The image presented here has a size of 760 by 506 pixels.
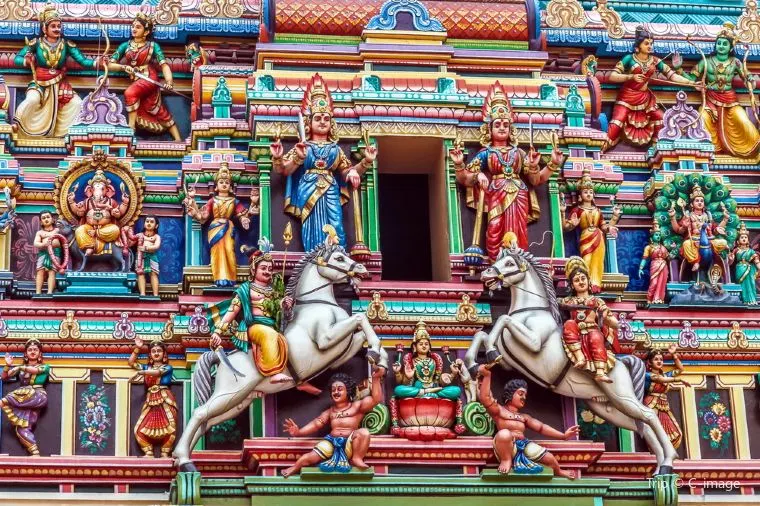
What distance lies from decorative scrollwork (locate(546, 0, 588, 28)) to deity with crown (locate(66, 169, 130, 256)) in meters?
8.16

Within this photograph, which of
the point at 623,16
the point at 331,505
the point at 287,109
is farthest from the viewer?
the point at 623,16

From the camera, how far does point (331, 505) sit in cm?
3212

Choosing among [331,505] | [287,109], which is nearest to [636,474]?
[331,505]

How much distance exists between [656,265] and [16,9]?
11507mm

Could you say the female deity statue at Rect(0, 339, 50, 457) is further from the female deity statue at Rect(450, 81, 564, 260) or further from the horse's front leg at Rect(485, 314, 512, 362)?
the female deity statue at Rect(450, 81, 564, 260)

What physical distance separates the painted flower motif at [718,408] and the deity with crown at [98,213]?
9.84 meters

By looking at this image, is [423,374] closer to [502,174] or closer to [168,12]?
[502,174]

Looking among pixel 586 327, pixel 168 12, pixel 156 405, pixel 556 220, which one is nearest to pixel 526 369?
pixel 586 327

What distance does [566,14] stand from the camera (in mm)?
38219

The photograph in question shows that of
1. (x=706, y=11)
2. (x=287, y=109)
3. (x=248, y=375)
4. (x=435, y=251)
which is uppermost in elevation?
(x=706, y=11)

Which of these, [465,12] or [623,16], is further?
[623,16]

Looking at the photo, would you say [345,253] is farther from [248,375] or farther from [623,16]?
[623,16]

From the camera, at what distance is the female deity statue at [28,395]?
33.3 meters

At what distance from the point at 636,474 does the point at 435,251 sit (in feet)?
16.5
